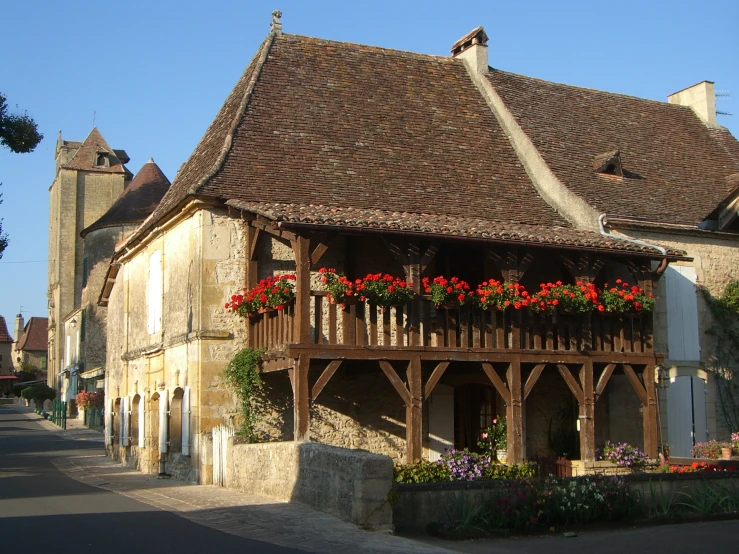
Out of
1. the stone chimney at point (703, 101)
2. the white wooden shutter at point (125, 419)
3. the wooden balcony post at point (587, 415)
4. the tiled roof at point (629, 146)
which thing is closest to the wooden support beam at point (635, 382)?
the wooden balcony post at point (587, 415)

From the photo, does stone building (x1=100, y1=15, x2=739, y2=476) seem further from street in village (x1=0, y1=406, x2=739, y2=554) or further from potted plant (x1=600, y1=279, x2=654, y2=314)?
street in village (x1=0, y1=406, x2=739, y2=554)

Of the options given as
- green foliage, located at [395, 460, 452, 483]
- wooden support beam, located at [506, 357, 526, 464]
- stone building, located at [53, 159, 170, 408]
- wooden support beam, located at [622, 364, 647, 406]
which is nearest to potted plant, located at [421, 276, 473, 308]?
wooden support beam, located at [506, 357, 526, 464]

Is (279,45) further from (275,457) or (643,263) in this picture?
(275,457)

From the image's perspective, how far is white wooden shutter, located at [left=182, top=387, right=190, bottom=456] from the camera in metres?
14.4

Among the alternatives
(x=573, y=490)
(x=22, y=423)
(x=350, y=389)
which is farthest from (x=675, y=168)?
(x=22, y=423)

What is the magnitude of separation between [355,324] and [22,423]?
2812 cm

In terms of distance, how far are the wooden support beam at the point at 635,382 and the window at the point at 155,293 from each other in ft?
26.6

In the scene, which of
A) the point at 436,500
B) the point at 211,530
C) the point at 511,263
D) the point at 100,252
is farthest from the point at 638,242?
the point at 100,252

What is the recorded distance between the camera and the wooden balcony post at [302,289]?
1252 cm

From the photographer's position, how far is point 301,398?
41.0 feet

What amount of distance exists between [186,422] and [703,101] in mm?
14186

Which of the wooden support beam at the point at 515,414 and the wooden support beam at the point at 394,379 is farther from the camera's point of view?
the wooden support beam at the point at 515,414

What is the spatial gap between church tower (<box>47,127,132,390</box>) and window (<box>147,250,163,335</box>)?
34.8 m

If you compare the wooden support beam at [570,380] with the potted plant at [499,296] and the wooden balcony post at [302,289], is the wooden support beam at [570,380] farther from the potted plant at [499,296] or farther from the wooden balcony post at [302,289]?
the wooden balcony post at [302,289]
